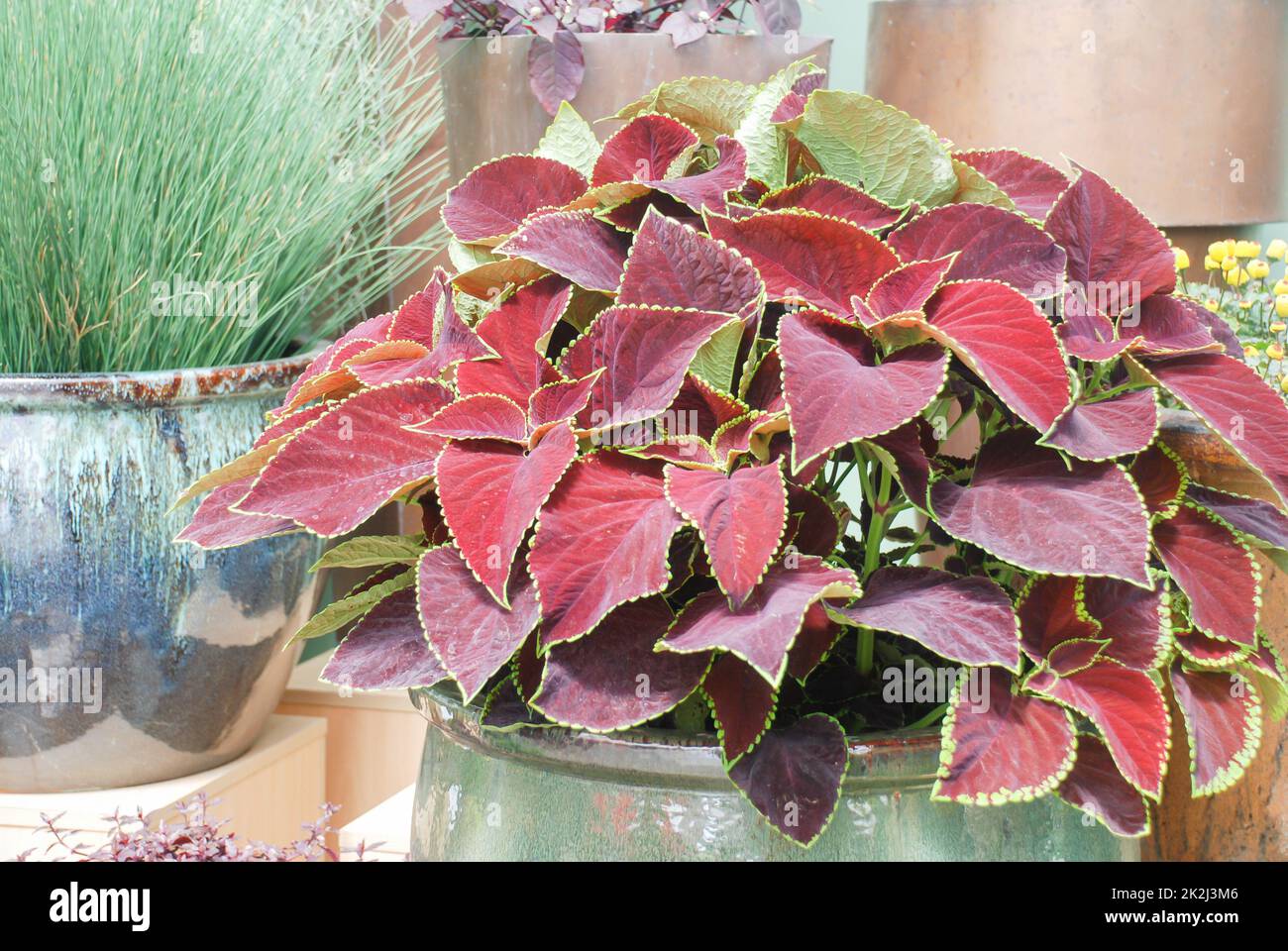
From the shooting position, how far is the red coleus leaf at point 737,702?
47cm

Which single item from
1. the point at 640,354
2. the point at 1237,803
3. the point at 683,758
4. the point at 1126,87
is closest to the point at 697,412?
the point at 640,354

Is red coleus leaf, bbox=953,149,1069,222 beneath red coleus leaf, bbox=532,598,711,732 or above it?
above

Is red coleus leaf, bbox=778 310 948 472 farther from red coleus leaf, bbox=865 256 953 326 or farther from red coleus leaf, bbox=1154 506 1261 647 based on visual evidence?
red coleus leaf, bbox=1154 506 1261 647

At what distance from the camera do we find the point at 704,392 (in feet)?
1.66

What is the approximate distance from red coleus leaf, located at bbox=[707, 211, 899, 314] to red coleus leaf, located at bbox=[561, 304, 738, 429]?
0.04 meters

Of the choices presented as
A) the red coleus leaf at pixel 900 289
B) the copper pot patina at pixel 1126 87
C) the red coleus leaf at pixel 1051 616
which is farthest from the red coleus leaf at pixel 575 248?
the copper pot patina at pixel 1126 87

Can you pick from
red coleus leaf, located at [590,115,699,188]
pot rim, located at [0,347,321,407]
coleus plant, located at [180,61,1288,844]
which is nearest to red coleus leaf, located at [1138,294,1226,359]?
coleus plant, located at [180,61,1288,844]

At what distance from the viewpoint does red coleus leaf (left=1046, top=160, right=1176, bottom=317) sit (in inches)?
21.3

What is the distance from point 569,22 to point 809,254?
0.58 m

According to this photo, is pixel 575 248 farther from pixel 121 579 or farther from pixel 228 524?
pixel 121 579

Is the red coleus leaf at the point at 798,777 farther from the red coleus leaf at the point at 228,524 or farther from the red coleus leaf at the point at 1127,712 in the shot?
the red coleus leaf at the point at 228,524

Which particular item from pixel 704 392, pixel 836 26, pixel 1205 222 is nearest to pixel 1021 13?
pixel 1205 222

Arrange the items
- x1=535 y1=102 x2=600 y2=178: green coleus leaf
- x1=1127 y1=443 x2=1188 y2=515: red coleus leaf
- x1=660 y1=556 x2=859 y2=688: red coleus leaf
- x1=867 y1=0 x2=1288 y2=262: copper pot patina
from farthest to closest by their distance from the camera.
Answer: x1=867 y1=0 x2=1288 y2=262: copper pot patina, x1=535 y1=102 x2=600 y2=178: green coleus leaf, x1=1127 y1=443 x2=1188 y2=515: red coleus leaf, x1=660 y1=556 x2=859 y2=688: red coleus leaf
